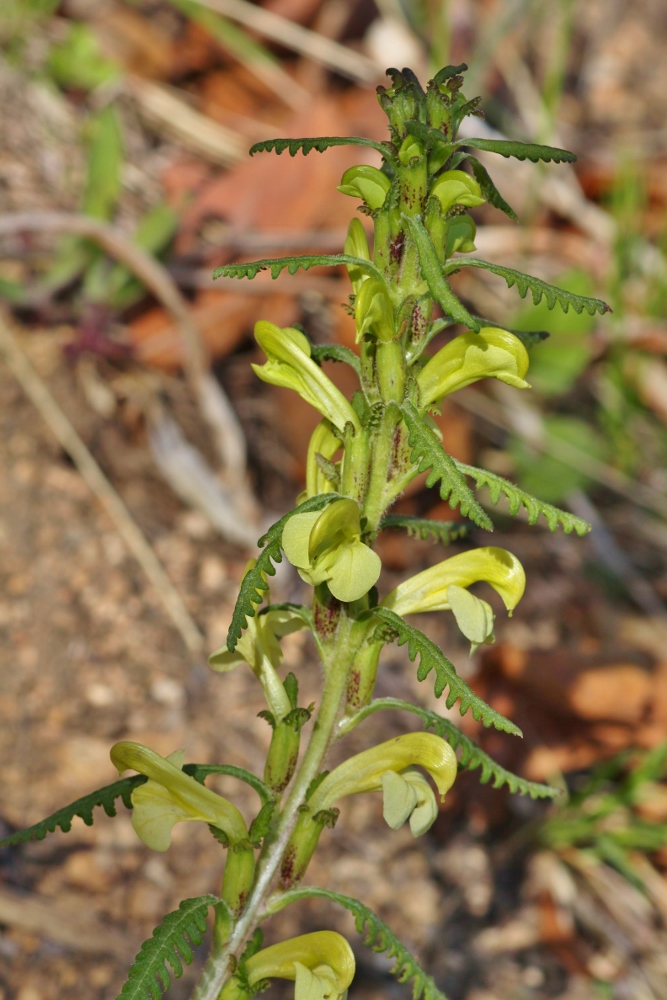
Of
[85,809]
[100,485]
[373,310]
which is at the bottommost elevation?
[85,809]

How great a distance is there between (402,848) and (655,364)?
3018 millimetres

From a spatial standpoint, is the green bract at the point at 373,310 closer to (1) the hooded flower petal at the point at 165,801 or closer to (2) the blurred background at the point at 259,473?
(1) the hooded flower petal at the point at 165,801

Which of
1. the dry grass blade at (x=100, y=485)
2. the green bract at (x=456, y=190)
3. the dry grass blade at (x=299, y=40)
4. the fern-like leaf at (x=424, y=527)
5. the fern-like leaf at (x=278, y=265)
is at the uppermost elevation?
the dry grass blade at (x=299, y=40)

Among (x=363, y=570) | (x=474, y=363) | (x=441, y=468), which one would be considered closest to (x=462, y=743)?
(x=363, y=570)

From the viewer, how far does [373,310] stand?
1289 millimetres

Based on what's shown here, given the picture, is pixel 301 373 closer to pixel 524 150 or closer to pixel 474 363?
pixel 474 363

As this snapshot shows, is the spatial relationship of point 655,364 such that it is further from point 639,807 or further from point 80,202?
point 80,202

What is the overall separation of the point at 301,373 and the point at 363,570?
1.15ft

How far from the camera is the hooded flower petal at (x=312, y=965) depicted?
133cm

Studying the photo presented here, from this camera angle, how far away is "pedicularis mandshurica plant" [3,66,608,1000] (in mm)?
1253

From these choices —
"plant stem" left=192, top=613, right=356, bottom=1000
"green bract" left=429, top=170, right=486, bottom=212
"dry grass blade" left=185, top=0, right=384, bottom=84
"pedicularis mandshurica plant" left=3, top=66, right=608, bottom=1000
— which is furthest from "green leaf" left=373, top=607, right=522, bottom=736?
"dry grass blade" left=185, top=0, right=384, bottom=84

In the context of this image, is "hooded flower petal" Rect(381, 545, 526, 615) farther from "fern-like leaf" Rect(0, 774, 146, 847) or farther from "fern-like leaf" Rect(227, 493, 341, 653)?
"fern-like leaf" Rect(0, 774, 146, 847)

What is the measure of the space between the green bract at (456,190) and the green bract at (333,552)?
0.42m

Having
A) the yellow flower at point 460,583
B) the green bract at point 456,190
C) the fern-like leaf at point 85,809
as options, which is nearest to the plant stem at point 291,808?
the yellow flower at point 460,583
